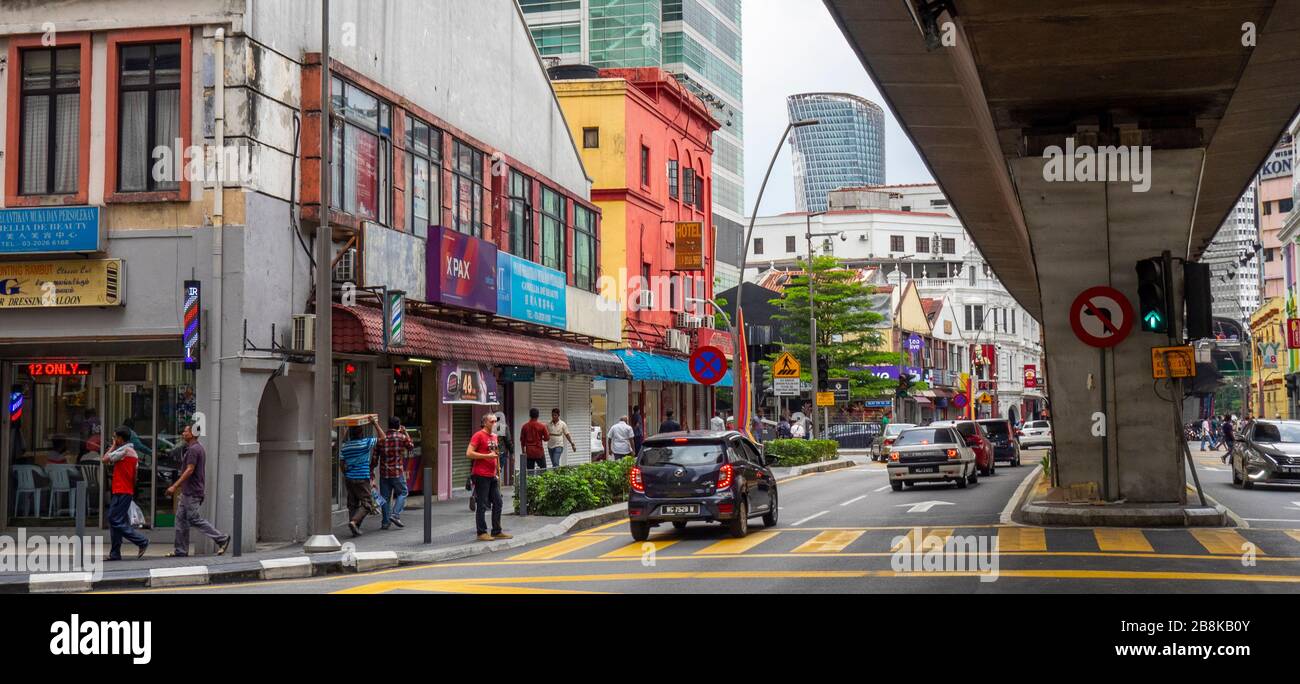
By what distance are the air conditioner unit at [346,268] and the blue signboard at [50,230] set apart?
13.8 ft

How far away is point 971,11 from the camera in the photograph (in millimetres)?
13141

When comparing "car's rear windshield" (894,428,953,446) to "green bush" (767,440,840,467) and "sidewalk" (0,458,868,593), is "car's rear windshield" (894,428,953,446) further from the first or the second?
"sidewalk" (0,458,868,593)

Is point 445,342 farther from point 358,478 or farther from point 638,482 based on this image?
point 638,482

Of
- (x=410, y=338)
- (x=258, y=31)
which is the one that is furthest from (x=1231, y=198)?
(x=258, y=31)

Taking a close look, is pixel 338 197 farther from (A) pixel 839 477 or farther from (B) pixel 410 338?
(A) pixel 839 477

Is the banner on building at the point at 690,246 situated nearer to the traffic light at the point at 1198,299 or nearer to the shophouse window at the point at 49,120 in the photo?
the shophouse window at the point at 49,120

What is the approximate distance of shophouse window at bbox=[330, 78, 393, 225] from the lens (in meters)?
22.9

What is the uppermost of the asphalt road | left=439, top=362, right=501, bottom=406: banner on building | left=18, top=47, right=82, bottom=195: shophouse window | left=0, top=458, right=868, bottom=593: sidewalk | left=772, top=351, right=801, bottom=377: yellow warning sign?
left=18, top=47, right=82, bottom=195: shophouse window

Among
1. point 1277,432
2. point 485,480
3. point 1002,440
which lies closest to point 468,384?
point 485,480

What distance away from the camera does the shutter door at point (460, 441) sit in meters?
30.2

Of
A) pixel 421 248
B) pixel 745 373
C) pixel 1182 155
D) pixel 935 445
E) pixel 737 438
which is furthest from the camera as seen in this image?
pixel 745 373

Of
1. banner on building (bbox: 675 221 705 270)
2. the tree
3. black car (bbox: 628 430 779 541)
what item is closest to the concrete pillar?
black car (bbox: 628 430 779 541)

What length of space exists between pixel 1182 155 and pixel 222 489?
47.9 ft

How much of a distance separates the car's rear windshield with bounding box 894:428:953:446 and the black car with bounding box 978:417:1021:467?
12.5m
